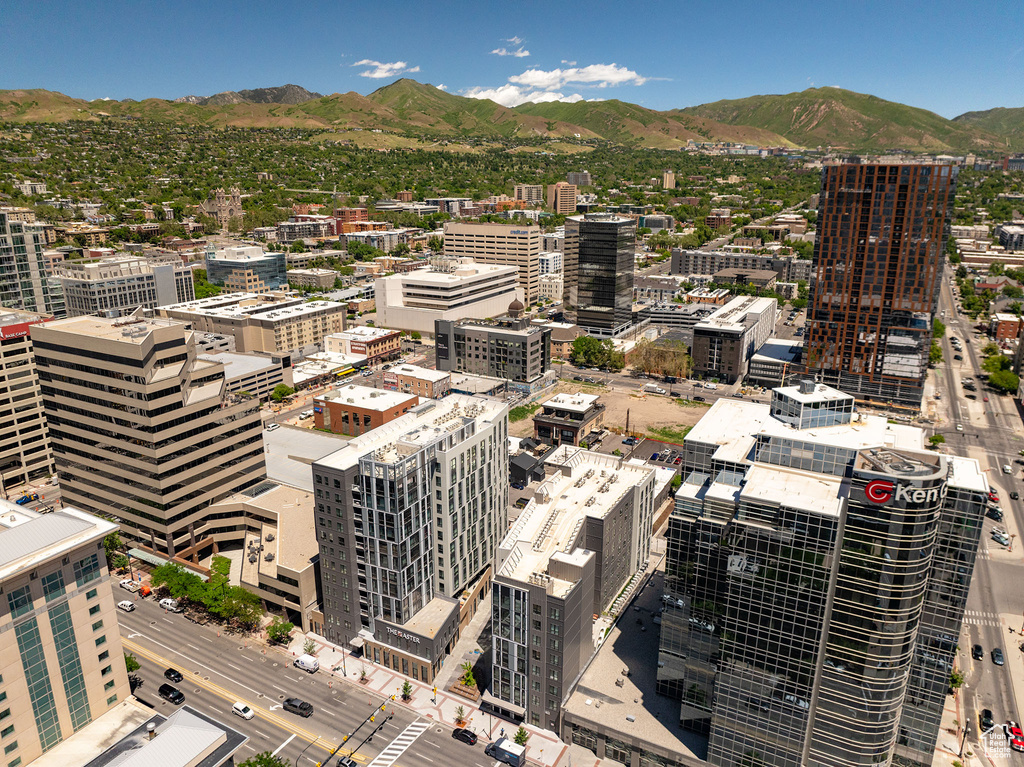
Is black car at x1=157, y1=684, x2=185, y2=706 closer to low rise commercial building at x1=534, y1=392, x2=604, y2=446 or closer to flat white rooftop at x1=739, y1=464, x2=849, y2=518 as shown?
flat white rooftop at x1=739, y1=464, x2=849, y2=518

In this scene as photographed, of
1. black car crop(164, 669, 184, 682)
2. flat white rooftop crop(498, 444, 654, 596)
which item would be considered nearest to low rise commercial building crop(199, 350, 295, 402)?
black car crop(164, 669, 184, 682)

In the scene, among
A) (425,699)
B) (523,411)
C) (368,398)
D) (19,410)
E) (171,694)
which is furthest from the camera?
(523,411)

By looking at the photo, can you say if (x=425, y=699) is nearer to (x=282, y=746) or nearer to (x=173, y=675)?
(x=282, y=746)

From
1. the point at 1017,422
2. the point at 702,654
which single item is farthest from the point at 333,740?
the point at 1017,422

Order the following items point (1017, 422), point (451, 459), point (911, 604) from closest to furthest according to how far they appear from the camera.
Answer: point (911, 604) < point (451, 459) < point (1017, 422)

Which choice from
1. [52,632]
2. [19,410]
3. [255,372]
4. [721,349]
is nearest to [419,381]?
[255,372]

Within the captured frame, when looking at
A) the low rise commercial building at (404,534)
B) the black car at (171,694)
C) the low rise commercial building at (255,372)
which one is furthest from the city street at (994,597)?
the low rise commercial building at (255,372)

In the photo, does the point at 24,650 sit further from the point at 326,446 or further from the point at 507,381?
the point at 507,381
